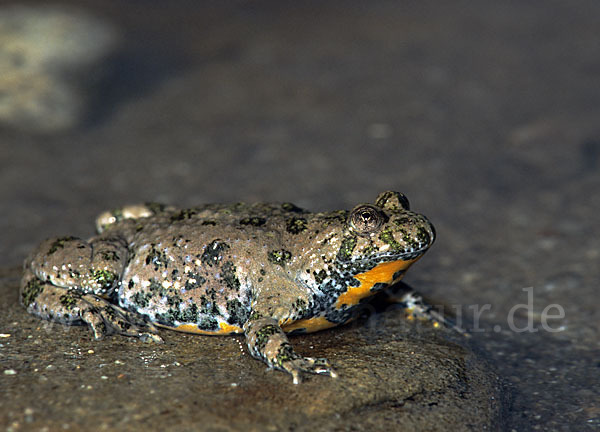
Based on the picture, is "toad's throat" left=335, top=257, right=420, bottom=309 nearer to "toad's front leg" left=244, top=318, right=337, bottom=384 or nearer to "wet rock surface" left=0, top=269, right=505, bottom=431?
"wet rock surface" left=0, top=269, right=505, bottom=431

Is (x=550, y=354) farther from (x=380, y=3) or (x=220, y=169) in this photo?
(x=380, y=3)

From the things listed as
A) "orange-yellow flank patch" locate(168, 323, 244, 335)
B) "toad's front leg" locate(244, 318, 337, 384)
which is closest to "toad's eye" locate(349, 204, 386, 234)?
"toad's front leg" locate(244, 318, 337, 384)

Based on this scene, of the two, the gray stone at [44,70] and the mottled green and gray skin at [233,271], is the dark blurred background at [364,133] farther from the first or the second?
the mottled green and gray skin at [233,271]

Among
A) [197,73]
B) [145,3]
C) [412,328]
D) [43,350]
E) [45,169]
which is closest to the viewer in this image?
[43,350]

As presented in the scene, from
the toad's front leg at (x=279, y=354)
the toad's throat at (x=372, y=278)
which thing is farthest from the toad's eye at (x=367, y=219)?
the toad's front leg at (x=279, y=354)

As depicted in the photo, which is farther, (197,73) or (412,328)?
(197,73)

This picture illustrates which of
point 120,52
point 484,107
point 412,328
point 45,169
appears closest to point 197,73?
point 120,52

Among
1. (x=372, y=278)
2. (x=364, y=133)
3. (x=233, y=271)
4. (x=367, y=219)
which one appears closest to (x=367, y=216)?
(x=367, y=219)
